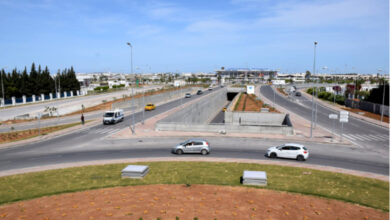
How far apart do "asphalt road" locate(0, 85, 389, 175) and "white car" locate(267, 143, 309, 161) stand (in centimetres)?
67

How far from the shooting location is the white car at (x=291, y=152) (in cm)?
2344

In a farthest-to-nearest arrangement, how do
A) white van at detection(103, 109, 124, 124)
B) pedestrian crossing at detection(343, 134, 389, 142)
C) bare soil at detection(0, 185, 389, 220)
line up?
white van at detection(103, 109, 124, 124), pedestrian crossing at detection(343, 134, 389, 142), bare soil at detection(0, 185, 389, 220)

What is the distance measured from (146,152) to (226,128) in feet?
41.7

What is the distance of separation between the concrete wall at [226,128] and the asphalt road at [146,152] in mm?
3222

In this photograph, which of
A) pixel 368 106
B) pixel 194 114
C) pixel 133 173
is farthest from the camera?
pixel 368 106

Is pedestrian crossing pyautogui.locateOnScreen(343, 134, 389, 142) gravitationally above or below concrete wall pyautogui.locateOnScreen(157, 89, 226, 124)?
below

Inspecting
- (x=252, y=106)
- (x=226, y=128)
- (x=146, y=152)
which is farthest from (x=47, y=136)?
(x=252, y=106)

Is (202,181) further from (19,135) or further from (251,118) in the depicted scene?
(251,118)

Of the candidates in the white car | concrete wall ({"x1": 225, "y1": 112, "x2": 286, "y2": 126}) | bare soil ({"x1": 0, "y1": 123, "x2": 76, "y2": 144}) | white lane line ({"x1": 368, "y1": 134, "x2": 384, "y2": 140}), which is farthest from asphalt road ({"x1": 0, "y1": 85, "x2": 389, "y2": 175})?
concrete wall ({"x1": 225, "y1": 112, "x2": 286, "y2": 126})

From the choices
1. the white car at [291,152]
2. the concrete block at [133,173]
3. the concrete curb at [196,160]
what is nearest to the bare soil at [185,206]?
the concrete block at [133,173]

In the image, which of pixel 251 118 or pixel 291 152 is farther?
pixel 251 118

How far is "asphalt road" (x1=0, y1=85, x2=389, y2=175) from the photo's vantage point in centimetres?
2308

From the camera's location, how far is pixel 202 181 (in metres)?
17.4

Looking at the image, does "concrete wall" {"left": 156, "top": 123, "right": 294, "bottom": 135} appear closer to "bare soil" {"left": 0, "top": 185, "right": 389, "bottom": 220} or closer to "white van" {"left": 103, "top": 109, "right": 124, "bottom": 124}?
"white van" {"left": 103, "top": 109, "right": 124, "bottom": 124}
